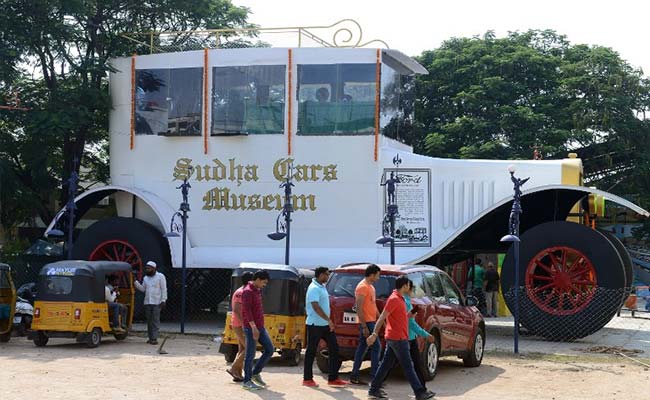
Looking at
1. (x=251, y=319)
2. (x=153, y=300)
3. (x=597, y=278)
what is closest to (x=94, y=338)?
(x=153, y=300)

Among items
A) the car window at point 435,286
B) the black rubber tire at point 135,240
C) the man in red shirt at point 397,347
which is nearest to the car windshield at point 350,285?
the car window at point 435,286

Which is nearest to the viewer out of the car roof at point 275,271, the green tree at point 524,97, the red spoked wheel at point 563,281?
the car roof at point 275,271

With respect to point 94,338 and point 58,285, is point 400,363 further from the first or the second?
point 58,285

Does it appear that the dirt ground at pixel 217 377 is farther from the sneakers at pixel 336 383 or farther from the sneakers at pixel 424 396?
the sneakers at pixel 424 396

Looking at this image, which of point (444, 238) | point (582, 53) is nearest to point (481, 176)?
point (444, 238)

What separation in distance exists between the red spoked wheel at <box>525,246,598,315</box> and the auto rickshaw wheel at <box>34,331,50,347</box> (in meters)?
9.22

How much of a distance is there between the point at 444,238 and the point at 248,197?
453 centimetres

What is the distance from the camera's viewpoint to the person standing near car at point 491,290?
25703mm

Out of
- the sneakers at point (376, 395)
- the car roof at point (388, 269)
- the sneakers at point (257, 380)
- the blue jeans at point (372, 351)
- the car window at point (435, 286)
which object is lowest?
the sneakers at point (257, 380)

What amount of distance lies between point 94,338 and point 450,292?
6.45 m

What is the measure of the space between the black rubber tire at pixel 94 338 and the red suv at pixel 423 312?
16.5 feet

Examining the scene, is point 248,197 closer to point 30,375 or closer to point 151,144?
point 151,144

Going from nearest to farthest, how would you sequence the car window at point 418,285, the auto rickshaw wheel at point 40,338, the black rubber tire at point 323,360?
the car window at point 418,285 → the black rubber tire at point 323,360 → the auto rickshaw wheel at point 40,338

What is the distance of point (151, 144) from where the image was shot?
914 inches
